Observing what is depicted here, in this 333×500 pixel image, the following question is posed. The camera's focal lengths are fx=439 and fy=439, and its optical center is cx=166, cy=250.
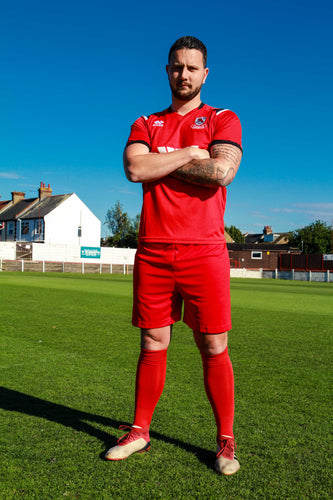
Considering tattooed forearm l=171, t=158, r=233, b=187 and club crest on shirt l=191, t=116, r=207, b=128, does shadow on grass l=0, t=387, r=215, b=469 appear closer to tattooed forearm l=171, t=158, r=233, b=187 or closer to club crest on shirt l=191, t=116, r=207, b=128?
tattooed forearm l=171, t=158, r=233, b=187

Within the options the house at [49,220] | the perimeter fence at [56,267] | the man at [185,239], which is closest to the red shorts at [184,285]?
the man at [185,239]

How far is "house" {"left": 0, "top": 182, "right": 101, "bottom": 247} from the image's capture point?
184 ft

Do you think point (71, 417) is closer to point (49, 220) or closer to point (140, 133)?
point (140, 133)

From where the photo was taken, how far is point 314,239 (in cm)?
7638

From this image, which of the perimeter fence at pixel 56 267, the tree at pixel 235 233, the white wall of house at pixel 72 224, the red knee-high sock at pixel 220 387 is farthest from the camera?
the tree at pixel 235 233

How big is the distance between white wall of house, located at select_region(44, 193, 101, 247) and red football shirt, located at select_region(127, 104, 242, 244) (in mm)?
52347

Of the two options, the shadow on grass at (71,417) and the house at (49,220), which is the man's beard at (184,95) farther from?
the house at (49,220)

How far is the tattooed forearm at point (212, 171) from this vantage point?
2.43m

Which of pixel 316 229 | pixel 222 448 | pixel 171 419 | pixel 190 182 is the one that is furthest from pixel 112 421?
pixel 316 229

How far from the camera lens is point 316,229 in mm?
77875

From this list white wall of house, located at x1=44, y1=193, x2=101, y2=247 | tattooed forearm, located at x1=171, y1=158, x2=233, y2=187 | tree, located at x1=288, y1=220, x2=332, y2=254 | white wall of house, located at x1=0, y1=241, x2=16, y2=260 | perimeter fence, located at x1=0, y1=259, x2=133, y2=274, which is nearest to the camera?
tattooed forearm, located at x1=171, y1=158, x2=233, y2=187

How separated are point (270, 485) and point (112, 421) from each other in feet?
4.04

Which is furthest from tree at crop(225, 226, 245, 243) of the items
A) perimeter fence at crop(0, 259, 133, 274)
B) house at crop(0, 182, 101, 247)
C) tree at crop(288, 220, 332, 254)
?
perimeter fence at crop(0, 259, 133, 274)

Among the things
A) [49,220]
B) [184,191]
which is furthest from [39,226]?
[184,191]
